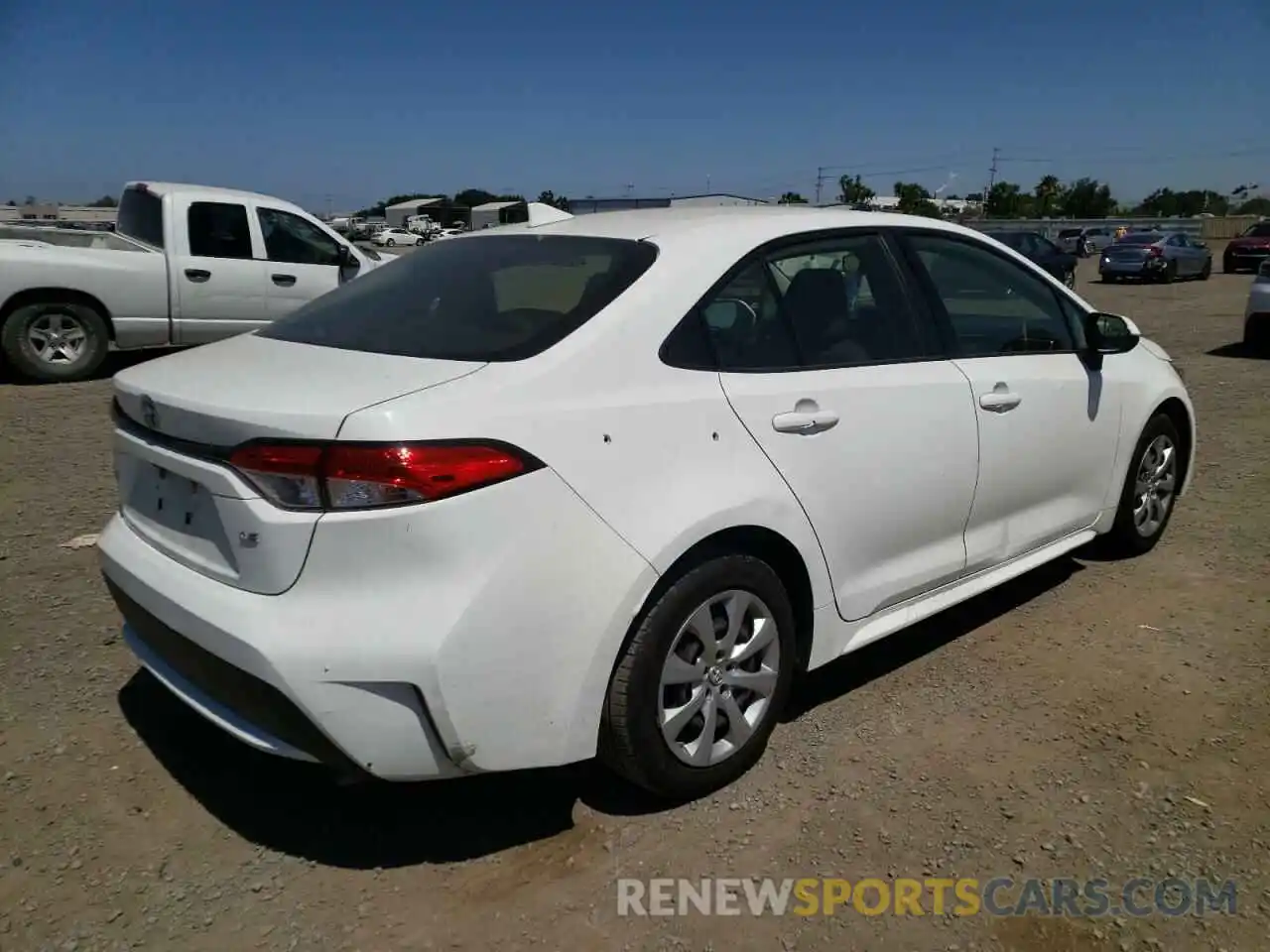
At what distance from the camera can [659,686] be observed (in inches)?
103

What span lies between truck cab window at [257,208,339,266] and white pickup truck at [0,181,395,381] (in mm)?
11

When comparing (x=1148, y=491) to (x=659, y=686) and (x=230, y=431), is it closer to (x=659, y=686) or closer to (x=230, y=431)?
(x=659, y=686)

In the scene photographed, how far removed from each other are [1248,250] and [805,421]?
34073mm

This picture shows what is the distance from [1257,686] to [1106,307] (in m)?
18.2

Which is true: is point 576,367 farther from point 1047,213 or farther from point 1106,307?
point 1047,213

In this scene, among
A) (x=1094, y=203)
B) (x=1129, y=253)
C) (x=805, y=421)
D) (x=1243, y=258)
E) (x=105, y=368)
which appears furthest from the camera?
(x=1094, y=203)

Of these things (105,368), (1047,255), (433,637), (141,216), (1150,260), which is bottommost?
(105,368)

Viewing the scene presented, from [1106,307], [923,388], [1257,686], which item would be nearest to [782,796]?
[923,388]

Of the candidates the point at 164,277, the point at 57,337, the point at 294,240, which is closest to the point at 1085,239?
the point at 294,240

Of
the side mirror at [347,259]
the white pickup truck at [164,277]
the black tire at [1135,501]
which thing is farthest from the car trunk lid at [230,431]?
the side mirror at [347,259]

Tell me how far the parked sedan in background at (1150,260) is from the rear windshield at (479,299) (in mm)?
27841

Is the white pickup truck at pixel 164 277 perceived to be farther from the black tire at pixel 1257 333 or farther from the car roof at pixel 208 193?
the black tire at pixel 1257 333

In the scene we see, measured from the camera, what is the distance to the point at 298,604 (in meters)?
2.28

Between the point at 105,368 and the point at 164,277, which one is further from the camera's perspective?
the point at 105,368
